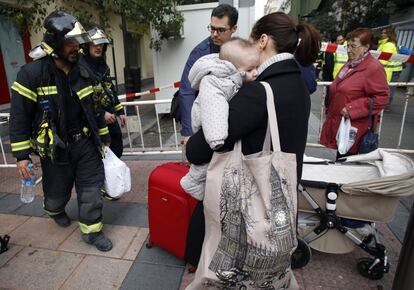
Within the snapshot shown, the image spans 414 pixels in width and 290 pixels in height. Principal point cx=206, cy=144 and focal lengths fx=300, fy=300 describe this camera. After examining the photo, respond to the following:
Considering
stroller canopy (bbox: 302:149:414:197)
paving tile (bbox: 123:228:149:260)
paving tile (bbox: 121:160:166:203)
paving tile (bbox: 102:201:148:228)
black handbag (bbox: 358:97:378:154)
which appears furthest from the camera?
paving tile (bbox: 121:160:166:203)

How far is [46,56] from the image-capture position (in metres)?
2.34

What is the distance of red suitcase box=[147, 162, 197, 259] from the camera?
217 centimetres

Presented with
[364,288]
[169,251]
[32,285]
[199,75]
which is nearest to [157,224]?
[169,251]

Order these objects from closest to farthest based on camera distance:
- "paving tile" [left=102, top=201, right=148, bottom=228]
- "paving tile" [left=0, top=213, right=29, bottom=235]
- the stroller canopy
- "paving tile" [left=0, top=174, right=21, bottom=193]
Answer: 1. the stroller canopy
2. "paving tile" [left=0, top=213, right=29, bottom=235]
3. "paving tile" [left=102, top=201, right=148, bottom=228]
4. "paving tile" [left=0, top=174, right=21, bottom=193]

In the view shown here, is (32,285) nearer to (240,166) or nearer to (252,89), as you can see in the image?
(240,166)

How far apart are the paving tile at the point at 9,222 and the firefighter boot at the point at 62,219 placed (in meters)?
0.48

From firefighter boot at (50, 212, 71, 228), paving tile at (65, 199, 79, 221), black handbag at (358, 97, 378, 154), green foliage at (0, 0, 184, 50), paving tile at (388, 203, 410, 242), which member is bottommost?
paving tile at (65, 199, 79, 221)

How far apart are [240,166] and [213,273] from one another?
0.55m

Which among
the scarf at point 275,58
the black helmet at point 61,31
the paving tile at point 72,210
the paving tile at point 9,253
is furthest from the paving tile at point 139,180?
the scarf at point 275,58

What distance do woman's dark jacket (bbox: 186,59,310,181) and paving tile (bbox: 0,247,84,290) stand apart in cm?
177

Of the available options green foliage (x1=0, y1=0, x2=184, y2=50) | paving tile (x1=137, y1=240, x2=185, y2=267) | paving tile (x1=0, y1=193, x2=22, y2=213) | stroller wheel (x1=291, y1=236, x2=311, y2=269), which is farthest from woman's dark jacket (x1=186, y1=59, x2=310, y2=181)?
green foliage (x1=0, y1=0, x2=184, y2=50)

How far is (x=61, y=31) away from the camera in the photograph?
216cm

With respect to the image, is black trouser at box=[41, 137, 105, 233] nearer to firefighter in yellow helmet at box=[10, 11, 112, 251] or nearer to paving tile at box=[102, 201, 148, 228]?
firefighter in yellow helmet at box=[10, 11, 112, 251]

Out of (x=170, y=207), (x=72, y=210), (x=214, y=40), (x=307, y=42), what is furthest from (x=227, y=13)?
(x=72, y=210)
